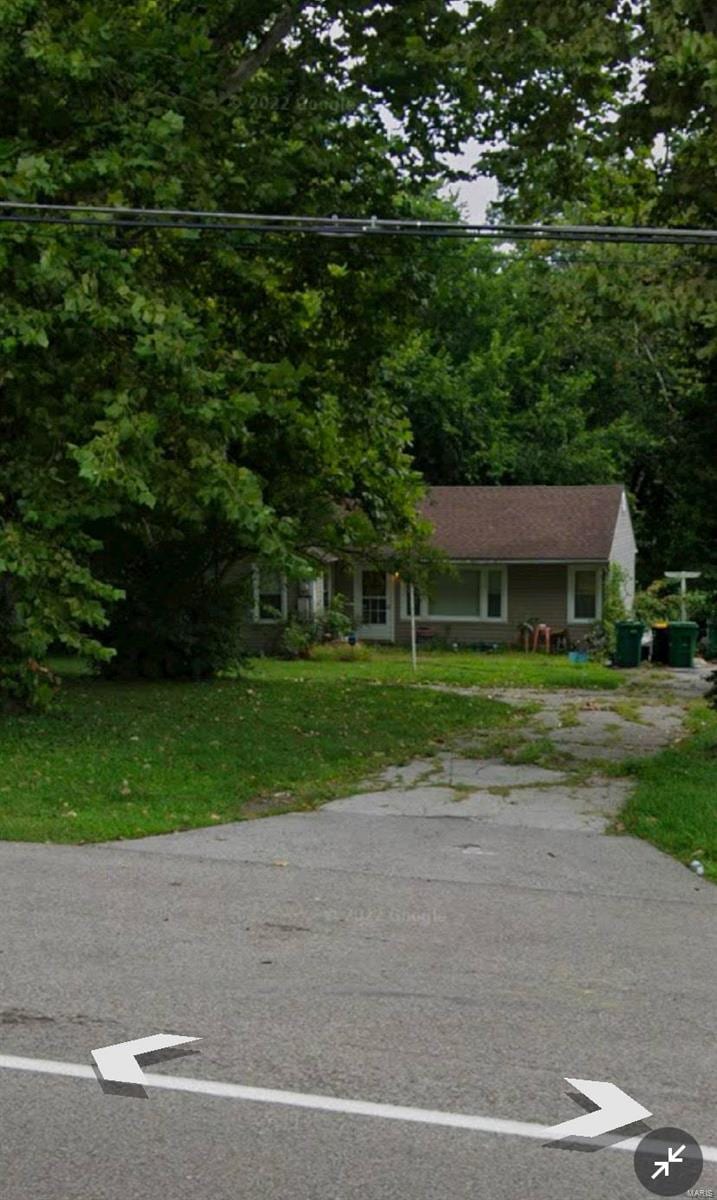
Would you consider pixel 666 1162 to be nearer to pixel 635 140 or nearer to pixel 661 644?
pixel 635 140

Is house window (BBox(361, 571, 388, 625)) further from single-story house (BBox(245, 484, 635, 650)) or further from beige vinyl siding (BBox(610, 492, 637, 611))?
beige vinyl siding (BBox(610, 492, 637, 611))

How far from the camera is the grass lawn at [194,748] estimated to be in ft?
37.3

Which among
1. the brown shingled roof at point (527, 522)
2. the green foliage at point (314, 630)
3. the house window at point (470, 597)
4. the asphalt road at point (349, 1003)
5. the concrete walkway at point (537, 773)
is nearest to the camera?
the asphalt road at point (349, 1003)

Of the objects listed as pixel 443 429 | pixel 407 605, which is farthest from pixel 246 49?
pixel 443 429

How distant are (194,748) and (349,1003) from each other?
833 cm

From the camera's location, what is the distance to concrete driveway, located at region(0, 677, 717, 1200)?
467cm

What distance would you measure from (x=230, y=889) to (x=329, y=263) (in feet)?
39.0

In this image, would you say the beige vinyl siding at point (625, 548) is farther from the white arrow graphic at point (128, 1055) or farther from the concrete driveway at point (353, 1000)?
the white arrow graphic at point (128, 1055)

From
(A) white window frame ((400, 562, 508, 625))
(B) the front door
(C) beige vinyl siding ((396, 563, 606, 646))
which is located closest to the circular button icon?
(C) beige vinyl siding ((396, 563, 606, 646))

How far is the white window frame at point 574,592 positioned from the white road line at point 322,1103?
30241 millimetres

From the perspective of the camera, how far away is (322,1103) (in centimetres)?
518

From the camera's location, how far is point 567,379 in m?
43.4

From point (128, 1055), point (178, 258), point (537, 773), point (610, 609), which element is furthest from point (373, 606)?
point (128, 1055)

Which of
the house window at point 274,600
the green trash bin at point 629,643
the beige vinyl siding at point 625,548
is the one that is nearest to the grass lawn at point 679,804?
the green trash bin at point 629,643
